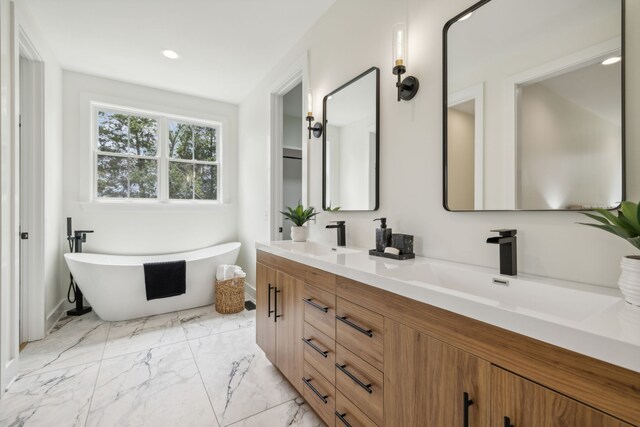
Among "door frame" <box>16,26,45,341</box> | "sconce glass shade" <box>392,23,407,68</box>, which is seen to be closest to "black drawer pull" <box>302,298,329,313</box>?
"sconce glass shade" <box>392,23,407,68</box>

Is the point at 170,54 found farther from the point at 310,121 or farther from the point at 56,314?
the point at 56,314

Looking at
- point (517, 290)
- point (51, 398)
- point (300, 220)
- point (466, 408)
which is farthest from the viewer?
point (300, 220)

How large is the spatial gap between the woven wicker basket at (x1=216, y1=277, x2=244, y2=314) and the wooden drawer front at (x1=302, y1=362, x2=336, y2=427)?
1781mm

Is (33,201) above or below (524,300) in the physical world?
above

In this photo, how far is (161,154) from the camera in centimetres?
374

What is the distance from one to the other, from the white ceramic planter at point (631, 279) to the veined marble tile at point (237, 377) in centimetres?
167

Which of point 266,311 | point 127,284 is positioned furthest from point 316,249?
point 127,284

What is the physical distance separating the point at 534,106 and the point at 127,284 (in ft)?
11.3

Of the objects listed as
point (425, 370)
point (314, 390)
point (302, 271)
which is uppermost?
point (302, 271)

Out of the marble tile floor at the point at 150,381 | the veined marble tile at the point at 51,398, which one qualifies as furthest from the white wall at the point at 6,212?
the marble tile floor at the point at 150,381

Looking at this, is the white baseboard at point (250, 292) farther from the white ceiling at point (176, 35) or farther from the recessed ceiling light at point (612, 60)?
the recessed ceiling light at point (612, 60)

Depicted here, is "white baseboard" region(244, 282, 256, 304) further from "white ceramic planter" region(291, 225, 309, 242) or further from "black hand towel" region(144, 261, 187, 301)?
"white ceramic planter" region(291, 225, 309, 242)

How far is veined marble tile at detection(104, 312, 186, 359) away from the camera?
93.5 inches

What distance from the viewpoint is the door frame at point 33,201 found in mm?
2426
